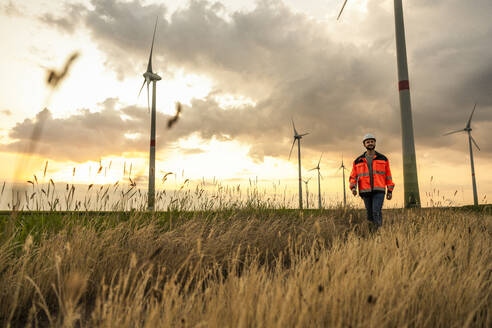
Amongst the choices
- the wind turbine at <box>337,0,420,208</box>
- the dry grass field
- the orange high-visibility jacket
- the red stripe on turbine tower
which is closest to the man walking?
the orange high-visibility jacket

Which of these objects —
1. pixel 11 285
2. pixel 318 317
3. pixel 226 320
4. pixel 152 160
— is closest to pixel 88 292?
pixel 11 285

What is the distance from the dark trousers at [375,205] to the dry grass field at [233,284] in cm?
304

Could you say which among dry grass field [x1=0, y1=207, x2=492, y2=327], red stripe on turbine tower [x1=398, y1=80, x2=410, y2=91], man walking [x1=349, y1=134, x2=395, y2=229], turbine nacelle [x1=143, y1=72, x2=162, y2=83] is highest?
turbine nacelle [x1=143, y1=72, x2=162, y2=83]

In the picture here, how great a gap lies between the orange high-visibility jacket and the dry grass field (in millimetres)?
2922

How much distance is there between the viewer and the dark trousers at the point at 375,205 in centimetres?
936

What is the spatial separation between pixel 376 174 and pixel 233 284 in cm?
704

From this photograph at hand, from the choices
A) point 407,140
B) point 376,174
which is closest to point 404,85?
point 407,140

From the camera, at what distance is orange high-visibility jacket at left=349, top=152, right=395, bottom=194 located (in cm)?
927

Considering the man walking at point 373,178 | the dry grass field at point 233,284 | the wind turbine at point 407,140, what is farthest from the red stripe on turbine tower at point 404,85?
the dry grass field at point 233,284

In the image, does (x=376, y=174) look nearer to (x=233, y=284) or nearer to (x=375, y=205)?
(x=375, y=205)

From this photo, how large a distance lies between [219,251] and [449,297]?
3.82 metres

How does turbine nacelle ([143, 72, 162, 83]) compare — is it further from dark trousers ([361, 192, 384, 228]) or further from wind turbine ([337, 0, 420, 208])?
dark trousers ([361, 192, 384, 228])

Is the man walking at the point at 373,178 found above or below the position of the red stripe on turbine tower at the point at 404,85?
below

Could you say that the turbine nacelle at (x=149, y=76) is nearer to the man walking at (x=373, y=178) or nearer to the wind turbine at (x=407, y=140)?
the wind turbine at (x=407, y=140)
